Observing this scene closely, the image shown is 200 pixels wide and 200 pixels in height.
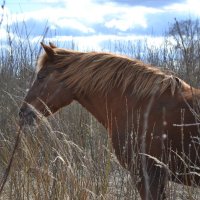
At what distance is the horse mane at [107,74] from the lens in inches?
120

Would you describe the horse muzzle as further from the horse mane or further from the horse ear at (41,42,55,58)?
the horse ear at (41,42,55,58)

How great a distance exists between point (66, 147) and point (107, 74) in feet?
2.08

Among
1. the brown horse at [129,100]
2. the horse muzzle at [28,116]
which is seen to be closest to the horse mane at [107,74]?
the brown horse at [129,100]

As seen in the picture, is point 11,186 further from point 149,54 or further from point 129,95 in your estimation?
point 149,54

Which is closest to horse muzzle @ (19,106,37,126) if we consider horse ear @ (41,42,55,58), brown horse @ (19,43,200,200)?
brown horse @ (19,43,200,200)

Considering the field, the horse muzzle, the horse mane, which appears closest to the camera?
the field

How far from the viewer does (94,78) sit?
132 inches

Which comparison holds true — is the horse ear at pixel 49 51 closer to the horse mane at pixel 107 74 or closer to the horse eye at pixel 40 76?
the horse mane at pixel 107 74

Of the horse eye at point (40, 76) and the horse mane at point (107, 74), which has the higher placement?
the horse mane at point (107, 74)

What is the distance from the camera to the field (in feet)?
7.68

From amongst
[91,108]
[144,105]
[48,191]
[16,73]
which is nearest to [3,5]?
[48,191]

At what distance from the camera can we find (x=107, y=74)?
10.8ft

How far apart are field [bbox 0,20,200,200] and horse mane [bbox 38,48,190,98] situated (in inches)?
13.2

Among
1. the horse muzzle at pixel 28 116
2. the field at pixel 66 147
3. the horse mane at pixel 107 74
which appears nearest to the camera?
the field at pixel 66 147
